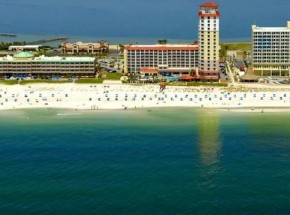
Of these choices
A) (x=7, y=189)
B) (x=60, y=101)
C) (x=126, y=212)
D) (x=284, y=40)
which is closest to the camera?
(x=126, y=212)

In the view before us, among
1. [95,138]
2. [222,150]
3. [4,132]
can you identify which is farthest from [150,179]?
[4,132]

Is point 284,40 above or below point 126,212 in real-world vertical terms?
above

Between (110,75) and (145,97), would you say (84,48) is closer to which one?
(110,75)

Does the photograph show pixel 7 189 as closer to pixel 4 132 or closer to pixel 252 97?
pixel 4 132

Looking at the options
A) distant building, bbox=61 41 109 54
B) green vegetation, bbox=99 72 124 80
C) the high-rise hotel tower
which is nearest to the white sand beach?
the high-rise hotel tower

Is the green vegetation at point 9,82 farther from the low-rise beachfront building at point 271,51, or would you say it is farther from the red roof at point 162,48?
the low-rise beachfront building at point 271,51

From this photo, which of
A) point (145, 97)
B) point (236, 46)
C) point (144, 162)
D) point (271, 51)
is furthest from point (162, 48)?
point (144, 162)

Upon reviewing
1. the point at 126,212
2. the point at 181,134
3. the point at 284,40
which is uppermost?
the point at 284,40
